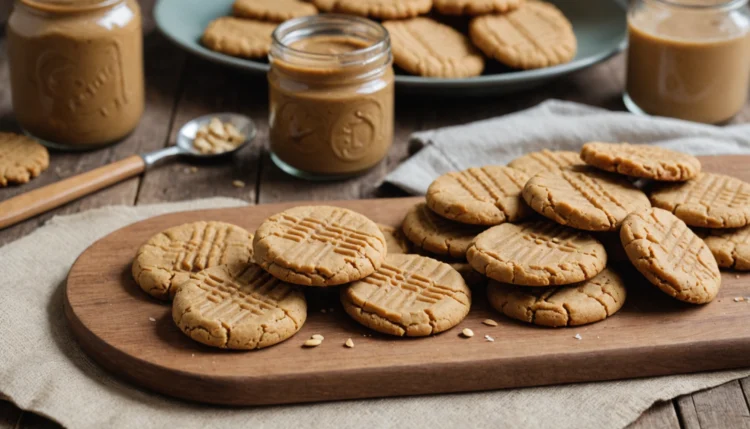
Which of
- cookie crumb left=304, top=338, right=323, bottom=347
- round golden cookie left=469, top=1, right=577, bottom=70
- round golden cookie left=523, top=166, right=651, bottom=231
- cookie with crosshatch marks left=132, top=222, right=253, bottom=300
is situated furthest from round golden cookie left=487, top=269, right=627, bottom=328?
round golden cookie left=469, top=1, right=577, bottom=70

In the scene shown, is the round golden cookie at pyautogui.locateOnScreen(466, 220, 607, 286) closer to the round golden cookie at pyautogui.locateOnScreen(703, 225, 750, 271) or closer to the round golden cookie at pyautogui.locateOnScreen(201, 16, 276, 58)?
the round golden cookie at pyautogui.locateOnScreen(703, 225, 750, 271)

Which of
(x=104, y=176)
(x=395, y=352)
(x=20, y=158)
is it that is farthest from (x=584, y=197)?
(x=20, y=158)

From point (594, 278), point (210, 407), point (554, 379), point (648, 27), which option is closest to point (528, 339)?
point (554, 379)

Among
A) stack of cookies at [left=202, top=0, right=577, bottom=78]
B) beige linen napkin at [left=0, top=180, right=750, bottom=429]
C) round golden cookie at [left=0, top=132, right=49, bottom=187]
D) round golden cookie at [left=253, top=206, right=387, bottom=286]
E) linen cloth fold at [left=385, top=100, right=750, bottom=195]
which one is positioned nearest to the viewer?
beige linen napkin at [left=0, top=180, right=750, bottom=429]

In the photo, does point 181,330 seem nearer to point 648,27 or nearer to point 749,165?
point 749,165

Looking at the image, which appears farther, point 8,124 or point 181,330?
point 8,124

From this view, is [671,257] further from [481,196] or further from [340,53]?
[340,53]

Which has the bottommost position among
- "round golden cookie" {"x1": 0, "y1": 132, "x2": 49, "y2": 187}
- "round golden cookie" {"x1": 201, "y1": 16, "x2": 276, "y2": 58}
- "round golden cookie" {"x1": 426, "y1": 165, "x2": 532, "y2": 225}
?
"round golden cookie" {"x1": 0, "y1": 132, "x2": 49, "y2": 187}
